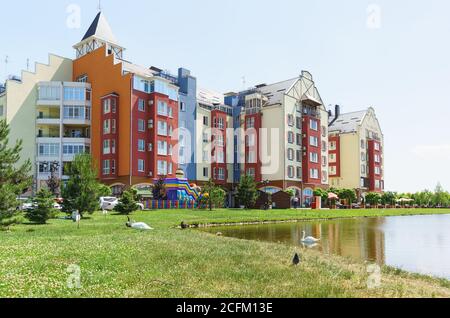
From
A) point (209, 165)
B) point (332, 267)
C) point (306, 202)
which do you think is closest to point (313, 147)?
point (306, 202)

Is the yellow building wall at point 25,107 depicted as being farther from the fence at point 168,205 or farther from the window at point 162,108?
the fence at point 168,205

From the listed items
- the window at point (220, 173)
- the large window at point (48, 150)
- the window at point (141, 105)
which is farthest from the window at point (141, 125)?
the window at point (220, 173)

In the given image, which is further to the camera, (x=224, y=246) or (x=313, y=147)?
(x=313, y=147)

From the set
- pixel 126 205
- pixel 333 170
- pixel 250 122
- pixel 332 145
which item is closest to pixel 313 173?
pixel 250 122

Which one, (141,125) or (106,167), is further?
(141,125)

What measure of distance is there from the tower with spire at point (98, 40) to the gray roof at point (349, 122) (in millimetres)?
55714

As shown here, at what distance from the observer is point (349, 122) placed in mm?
100312

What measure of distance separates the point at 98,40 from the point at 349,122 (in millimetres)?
61972

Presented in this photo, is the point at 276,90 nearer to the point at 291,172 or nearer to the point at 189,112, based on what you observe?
the point at 291,172

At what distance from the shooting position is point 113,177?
62.4 m

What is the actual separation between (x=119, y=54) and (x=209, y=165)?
2593cm

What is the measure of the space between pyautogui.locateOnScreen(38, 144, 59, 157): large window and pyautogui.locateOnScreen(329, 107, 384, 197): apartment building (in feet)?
205

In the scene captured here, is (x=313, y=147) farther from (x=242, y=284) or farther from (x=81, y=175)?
(x=242, y=284)

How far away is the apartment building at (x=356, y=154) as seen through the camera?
9562 centimetres
